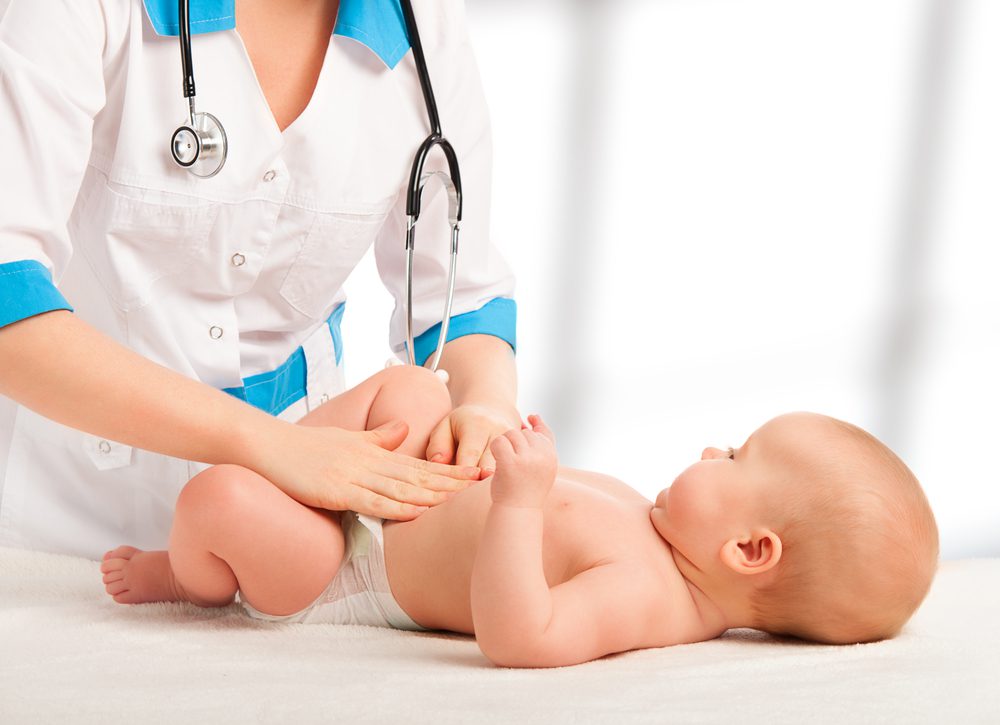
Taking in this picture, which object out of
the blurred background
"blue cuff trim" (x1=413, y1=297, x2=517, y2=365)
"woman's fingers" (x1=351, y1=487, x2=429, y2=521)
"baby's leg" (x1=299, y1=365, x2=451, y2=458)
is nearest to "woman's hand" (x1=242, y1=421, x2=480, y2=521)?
"woman's fingers" (x1=351, y1=487, x2=429, y2=521)

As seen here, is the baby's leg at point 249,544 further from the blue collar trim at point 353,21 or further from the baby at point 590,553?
the blue collar trim at point 353,21

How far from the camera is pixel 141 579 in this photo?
1323 millimetres

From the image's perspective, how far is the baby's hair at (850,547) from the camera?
1.17 metres

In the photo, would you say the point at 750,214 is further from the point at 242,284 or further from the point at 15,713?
the point at 15,713

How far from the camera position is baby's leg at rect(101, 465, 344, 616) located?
3.90ft

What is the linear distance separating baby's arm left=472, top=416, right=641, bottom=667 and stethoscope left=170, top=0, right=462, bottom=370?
45 cm

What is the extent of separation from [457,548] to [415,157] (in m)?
0.54

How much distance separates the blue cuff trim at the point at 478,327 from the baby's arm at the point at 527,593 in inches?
21.7

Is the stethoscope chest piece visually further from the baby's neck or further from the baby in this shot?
the baby's neck

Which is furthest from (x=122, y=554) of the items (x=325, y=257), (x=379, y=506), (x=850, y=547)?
(x=850, y=547)

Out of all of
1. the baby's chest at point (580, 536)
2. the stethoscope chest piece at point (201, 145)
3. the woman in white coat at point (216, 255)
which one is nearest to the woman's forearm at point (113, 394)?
the woman in white coat at point (216, 255)

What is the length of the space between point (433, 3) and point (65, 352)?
736 mm

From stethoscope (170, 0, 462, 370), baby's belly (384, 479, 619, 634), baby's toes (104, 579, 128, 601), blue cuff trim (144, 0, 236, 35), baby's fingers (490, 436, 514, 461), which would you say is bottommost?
baby's toes (104, 579, 128, 601)

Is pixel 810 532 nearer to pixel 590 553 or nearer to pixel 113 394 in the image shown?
pixel 590 553
